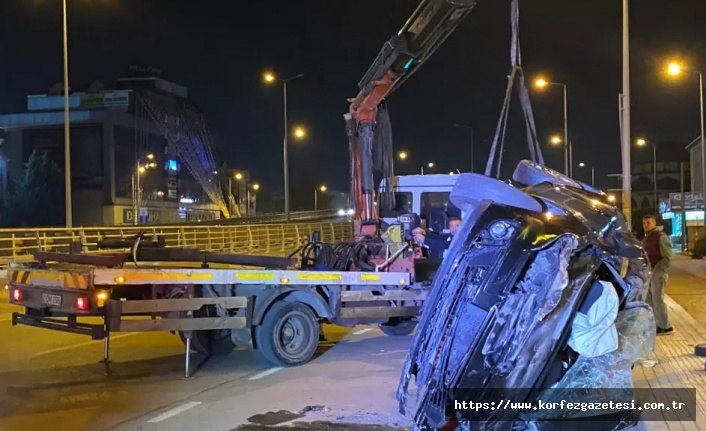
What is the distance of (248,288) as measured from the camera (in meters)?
9.28

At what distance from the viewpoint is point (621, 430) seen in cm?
561

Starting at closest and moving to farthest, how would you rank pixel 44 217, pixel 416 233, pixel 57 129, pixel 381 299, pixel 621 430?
pixel 621 430 < pixel 381 299 < pixel 416 233 < pixel 44 217 < pixel 57 129

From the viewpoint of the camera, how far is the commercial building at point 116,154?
3194 inches

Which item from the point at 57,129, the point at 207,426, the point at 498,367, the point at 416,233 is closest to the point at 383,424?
the point at 207,426

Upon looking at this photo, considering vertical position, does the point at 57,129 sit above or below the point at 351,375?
above

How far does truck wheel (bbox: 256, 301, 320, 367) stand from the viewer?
9375 mm

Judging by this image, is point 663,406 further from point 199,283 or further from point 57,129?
point 57,129

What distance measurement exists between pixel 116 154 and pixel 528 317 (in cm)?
8375

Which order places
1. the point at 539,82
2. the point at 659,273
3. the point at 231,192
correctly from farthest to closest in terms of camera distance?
the point at 231,192
the point at 539,82
the point at 659,273

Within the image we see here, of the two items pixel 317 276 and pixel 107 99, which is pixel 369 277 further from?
pixel 107 99

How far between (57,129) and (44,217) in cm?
1594

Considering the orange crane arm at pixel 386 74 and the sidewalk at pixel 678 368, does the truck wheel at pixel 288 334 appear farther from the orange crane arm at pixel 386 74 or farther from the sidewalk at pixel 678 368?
the sidewalk at pixel 678 368

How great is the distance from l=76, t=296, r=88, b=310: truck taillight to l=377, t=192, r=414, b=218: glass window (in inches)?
282

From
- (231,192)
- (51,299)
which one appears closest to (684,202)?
(51,299)
